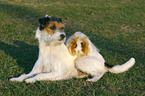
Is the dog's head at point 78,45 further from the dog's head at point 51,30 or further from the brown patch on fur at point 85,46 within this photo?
the dog's head at point 51,30

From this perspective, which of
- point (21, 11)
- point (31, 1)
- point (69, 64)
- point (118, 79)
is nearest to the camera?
point (69, 64)

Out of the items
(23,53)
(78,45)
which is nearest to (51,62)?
(78,45)

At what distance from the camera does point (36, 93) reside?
13.1 feet

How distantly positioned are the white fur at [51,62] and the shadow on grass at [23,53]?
82 centimetres


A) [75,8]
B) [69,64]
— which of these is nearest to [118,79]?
[69,64]

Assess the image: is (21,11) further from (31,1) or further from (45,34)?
(45,34)

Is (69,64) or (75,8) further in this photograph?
(75,8)

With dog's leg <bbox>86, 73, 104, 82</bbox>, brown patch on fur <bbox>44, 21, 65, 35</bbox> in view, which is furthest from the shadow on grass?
dog's leg <bbox>86, 73, 104, 82</bbox>

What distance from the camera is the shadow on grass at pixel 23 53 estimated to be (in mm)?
5852

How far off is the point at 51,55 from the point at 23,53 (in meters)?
2.76

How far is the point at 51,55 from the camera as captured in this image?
4.57 m

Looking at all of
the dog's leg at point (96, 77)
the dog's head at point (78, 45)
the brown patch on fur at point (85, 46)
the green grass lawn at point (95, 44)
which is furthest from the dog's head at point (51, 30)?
the dog's leg at point (96, 77)

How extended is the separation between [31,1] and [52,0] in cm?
261

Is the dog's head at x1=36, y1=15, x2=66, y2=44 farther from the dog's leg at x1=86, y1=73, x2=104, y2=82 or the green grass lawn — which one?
the dog's leg at x1=86, y1=73, x2=104, y2=82
